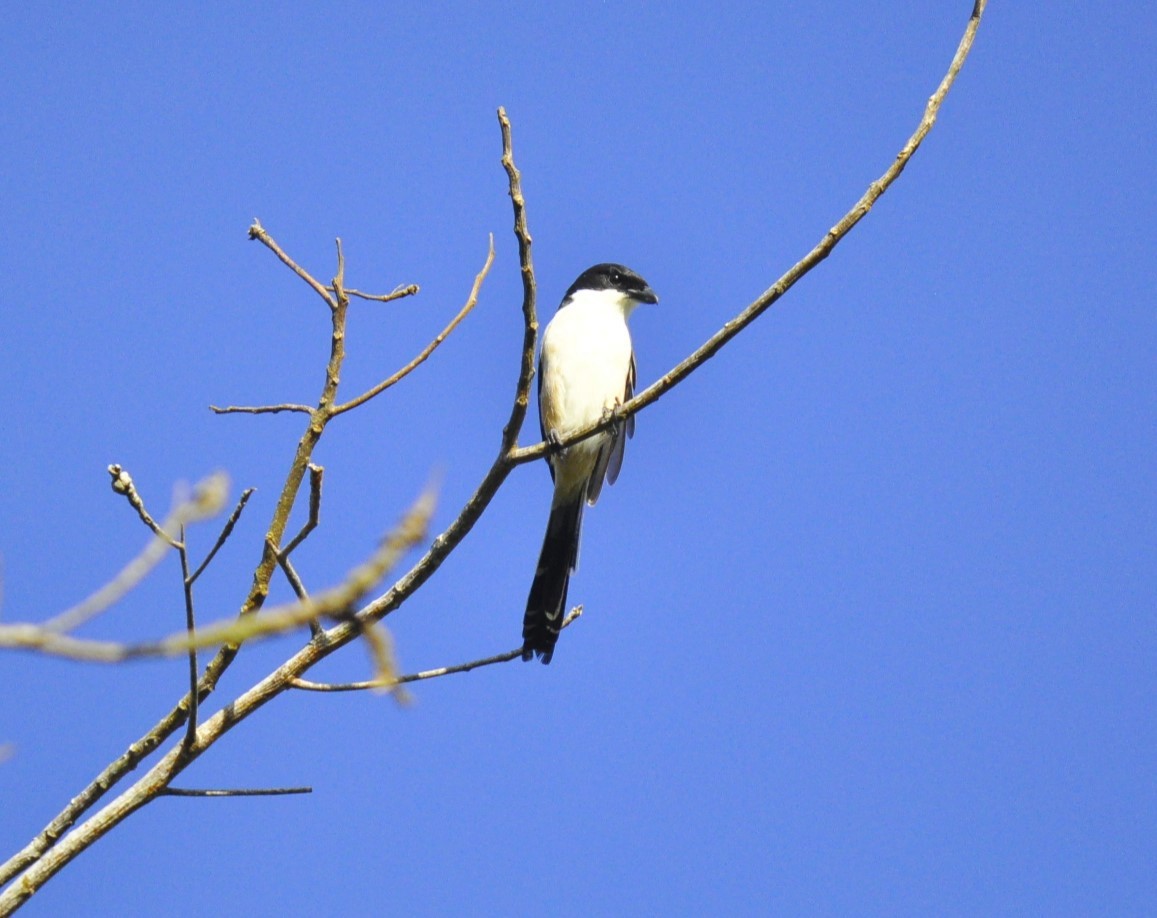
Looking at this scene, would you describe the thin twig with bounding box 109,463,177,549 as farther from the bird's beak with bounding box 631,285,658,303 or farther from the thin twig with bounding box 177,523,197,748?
the bird's beak with bounding box 631,285,658,303

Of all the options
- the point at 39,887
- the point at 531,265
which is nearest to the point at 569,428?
the point at 531,265

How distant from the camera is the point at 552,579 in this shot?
5406 millimetres

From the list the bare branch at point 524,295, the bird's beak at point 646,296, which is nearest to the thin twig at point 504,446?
the bare branch at point 524,295

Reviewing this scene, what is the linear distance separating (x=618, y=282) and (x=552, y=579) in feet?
6.31

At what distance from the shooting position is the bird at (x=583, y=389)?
5895mm

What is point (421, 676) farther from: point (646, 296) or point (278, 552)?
point (646, 296)

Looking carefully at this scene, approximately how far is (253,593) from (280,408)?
1.54ft

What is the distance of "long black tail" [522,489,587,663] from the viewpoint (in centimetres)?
497

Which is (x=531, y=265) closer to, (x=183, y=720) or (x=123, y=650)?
(x=183, y=720)

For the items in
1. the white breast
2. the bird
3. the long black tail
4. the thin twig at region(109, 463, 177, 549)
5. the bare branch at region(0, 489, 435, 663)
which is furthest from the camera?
the white breast

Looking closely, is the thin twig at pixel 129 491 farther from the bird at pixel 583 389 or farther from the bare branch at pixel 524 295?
the bird at pixel 583 389

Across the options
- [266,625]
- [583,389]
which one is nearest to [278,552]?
[266,625]

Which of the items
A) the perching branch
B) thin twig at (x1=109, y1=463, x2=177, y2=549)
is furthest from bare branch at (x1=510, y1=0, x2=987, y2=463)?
thin twig at (x1=109, y1=463, x2=177, y2=549)

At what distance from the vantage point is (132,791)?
2875 millimetres
